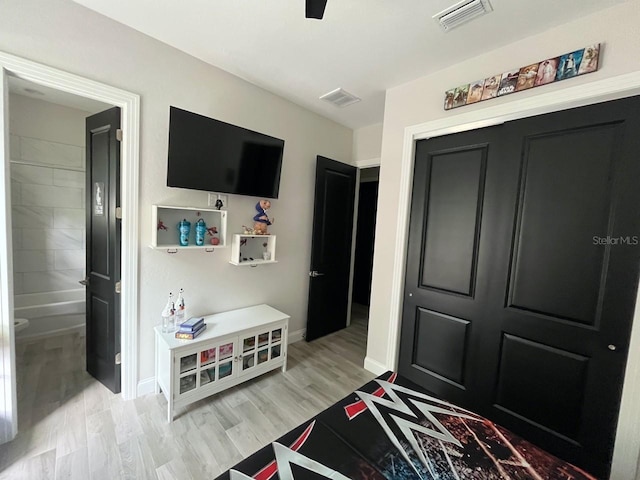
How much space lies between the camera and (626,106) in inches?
54.0

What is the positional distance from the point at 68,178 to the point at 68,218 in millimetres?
491

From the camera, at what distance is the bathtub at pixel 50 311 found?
2.84m

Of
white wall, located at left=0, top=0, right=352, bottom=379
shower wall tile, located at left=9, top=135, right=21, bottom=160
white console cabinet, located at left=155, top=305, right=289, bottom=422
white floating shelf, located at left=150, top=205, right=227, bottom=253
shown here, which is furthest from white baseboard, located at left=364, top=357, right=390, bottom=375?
shower wall tile, located at left=9, top=135, right=21, bottom=160

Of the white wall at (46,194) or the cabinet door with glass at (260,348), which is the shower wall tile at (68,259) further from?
the cabinet door with glass at (260,348)

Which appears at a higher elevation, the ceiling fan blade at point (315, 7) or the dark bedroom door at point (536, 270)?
the ceiling fan blade at point (315, 7)

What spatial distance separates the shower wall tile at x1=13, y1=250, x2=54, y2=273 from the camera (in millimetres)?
2893

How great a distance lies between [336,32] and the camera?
169 centimetres

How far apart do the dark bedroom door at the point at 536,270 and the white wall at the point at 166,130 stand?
1.39m

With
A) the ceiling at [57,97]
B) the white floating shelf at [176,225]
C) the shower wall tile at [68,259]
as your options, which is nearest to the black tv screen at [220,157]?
the white floating shelf at [176,225]

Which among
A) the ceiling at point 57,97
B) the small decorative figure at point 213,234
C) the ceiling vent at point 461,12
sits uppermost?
the ceiling vent at point 461,12

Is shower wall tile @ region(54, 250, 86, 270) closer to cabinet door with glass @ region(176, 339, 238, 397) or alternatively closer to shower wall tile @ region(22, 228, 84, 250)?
shower wall tile @ region(22, 228, 84, 250)

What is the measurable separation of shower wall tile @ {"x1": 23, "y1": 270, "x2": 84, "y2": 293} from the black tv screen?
2520 mm

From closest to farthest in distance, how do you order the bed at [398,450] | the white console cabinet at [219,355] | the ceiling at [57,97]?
the bed at [398,450] < the white console cabinet at [219,355] < the ceiling at [57,97]

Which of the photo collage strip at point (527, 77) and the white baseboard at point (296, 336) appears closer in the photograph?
the photo collage strip at point (527, 77)
